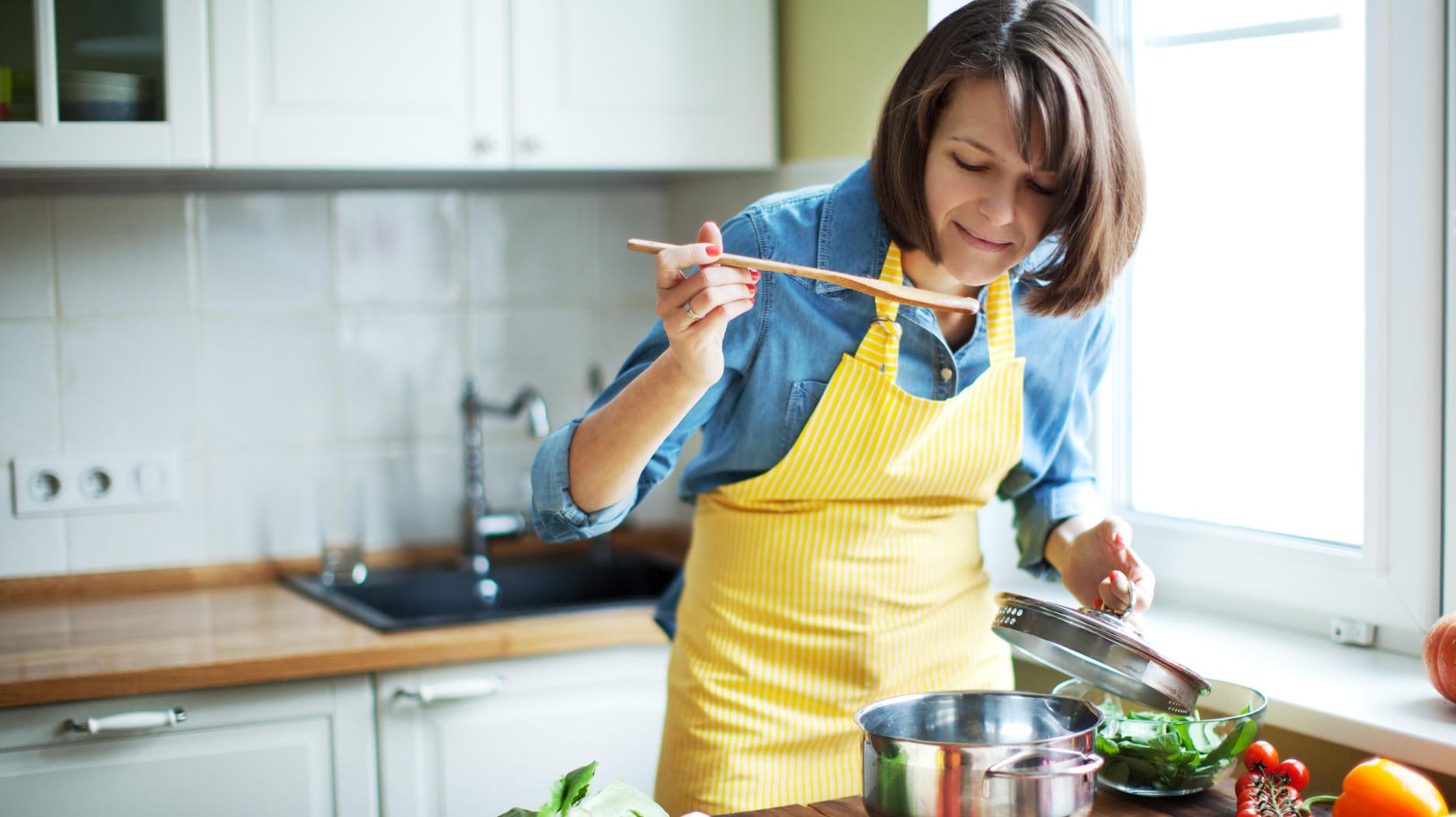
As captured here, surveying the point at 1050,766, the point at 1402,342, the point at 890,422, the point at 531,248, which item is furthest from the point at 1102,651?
the point at 531,248

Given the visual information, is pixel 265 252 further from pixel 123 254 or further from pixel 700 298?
pixel 700 298

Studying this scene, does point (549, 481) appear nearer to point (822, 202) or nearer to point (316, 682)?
point (822, 202)

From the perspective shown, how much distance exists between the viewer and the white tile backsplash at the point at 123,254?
201cm

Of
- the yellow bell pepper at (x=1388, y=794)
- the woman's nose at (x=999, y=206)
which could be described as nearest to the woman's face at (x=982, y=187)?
the woman's nose at (x=999, y=206)

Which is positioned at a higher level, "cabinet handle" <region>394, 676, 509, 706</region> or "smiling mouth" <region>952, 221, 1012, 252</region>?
"smiling mouth" <region>952, 221, 1012, 252</region>

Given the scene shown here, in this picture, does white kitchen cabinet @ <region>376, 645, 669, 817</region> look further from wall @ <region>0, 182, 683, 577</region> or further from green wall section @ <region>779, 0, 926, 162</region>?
green wall section @ <region>779, 0, 926, 162</region>

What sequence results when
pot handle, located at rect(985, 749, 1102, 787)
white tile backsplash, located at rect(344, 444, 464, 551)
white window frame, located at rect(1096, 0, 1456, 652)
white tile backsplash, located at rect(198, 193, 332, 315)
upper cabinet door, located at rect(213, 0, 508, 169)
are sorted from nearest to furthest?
pot handle, located at rect(985, 749, 1102, 787) → white window frame, located at rect(1096, 0, 1456, 652) → upper cabinet door, located at rect(213, 0, 508, 169) → white tile backsplash, located at rect(198, 193, 332, 315) → white tile backsplash, located at rect(344, 444, 464, 551)

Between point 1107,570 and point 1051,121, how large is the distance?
42cm

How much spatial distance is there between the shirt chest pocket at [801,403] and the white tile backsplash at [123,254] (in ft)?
4.13

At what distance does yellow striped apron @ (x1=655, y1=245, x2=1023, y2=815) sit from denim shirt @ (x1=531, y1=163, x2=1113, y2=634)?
16 millimetres

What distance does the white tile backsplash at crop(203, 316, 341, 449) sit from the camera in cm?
210

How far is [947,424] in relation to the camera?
1270 millimetres

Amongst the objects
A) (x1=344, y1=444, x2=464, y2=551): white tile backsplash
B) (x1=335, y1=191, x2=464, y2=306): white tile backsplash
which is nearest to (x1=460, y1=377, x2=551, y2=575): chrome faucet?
(x1=344, y1=444, x2=464, y2=551): white tile backsplash

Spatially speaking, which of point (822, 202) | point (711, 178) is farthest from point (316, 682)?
point (711, 178)
